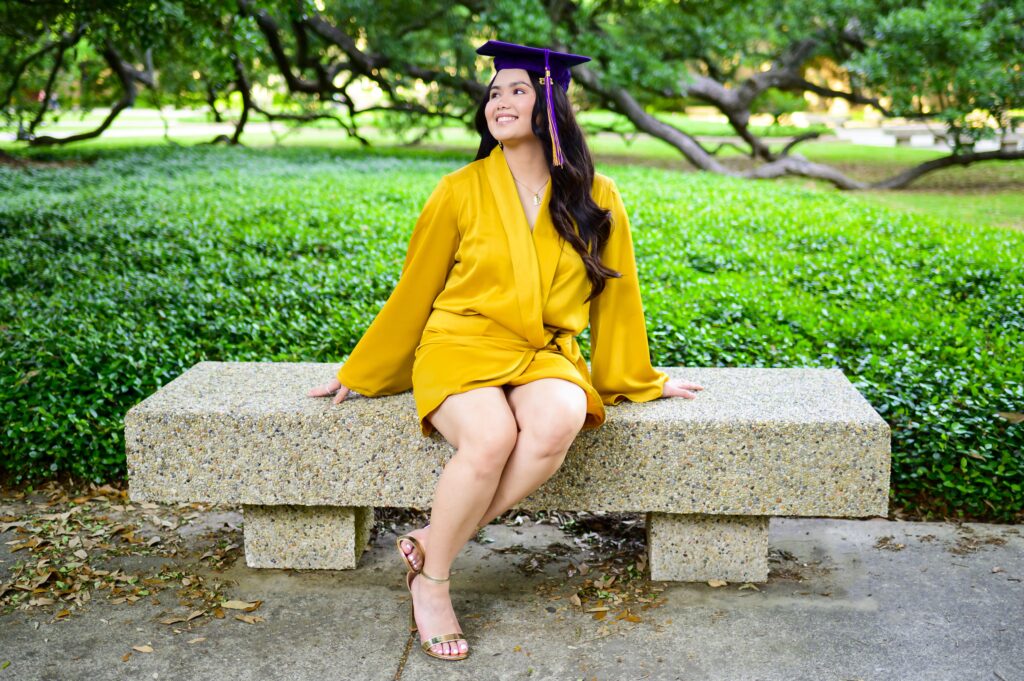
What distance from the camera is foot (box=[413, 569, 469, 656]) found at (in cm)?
283

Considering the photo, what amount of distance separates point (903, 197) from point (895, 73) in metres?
1.71

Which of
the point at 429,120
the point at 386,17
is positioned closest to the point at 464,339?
the point at 386,17

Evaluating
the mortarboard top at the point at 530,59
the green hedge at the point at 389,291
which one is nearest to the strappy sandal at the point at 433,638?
the mortarboard top at the point at 530,59

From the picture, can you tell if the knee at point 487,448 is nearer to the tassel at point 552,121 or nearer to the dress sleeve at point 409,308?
the dress sleeve at point 409,308

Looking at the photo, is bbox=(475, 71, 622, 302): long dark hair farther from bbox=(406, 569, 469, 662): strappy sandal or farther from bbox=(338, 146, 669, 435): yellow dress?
bbox=(406, 569, 469, 662): strappy sandal

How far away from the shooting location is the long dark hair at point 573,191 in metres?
3.17

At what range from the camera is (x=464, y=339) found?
10.2ft

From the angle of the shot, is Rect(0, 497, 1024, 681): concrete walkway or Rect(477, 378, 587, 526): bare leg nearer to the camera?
Rect(0, 497, 1024, 681): concrete walkway

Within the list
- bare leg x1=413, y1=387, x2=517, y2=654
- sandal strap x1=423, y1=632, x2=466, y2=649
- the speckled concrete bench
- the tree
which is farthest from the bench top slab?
the tree

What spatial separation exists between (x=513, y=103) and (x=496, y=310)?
637mm

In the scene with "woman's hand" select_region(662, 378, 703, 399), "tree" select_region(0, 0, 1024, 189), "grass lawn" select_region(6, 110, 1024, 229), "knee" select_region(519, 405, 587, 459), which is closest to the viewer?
"knee" select_region(519, 405, 587, 459)

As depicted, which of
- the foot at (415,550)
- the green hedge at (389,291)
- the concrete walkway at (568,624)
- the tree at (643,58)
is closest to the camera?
the concrete walkway at (568,624)

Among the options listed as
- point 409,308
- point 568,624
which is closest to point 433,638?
point 568,624

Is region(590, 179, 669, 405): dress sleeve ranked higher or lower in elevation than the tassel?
lower
